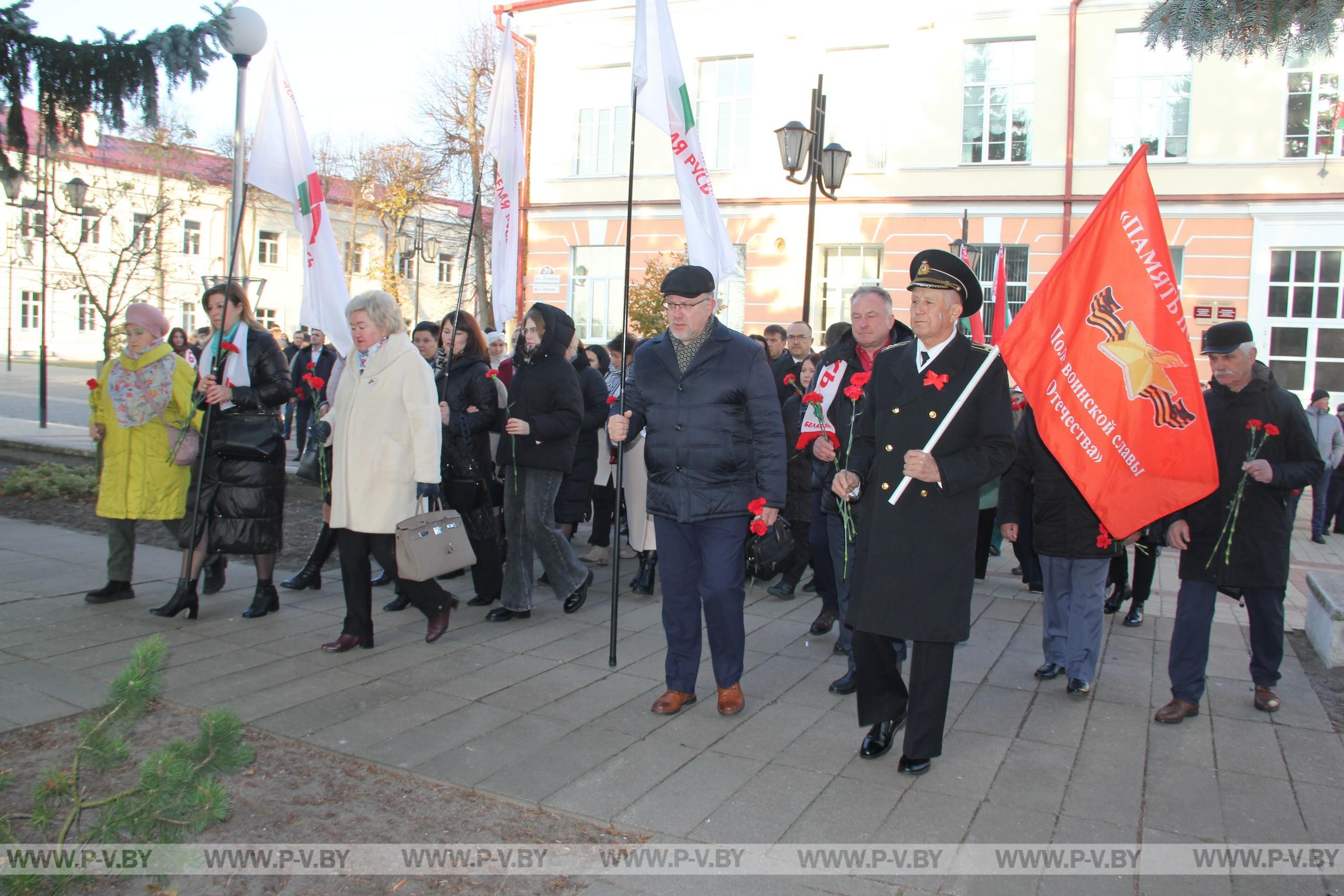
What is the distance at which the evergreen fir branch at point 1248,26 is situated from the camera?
4.79 meters

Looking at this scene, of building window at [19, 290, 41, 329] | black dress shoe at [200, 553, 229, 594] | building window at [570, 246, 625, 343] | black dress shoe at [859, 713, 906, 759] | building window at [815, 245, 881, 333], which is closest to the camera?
black dress shoe at [859, 713, 906, 759]

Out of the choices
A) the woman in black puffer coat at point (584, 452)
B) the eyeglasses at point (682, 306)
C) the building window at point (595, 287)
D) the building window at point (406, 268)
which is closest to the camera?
the eyeglasses at point (682, 306)

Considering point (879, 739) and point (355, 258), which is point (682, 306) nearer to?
point (879, 739)

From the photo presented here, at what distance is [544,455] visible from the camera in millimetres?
6414

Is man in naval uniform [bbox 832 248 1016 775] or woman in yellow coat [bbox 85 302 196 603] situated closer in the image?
man in naval uniform [bbox 832 248 1016 775]

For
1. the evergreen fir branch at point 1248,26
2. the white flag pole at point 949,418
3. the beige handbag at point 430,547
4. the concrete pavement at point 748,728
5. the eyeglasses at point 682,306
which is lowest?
the concrete pavement at point 748,728

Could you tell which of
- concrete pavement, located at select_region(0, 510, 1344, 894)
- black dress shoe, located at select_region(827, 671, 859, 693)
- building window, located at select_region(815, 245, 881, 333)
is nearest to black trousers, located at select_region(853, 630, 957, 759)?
concrete pavement, located at select_region(0, 510, 1344, 894)

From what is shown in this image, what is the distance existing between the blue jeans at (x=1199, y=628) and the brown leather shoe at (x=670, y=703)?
2.44 meters

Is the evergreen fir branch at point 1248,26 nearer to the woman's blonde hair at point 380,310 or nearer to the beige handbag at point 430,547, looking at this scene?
the woman's blonde hair at point 380,310

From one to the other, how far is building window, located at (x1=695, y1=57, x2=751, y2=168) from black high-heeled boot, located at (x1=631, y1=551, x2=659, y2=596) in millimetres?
16495

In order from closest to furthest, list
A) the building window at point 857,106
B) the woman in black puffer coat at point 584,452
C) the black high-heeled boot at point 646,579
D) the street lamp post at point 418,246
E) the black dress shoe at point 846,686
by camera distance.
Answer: the black dress shoe at point 846,686
the woman in black puffer coat at point 584,452
the black high-heeled boot at point 646,579
the building window at point 857,106
the street lamp post at point 418,246

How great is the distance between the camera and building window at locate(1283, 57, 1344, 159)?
18266mm

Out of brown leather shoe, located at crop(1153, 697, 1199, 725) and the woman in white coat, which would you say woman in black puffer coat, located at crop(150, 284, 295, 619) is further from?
brown leather shoe, located at crop(1153, 697, 1199, 725)

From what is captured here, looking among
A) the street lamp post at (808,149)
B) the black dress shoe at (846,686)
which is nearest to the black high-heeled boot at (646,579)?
the black dress shoe at (846,686)
